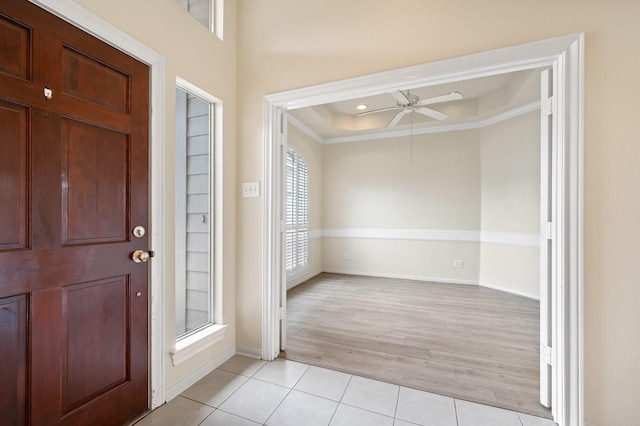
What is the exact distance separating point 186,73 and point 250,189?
0.94 m

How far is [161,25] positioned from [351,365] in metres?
2.78

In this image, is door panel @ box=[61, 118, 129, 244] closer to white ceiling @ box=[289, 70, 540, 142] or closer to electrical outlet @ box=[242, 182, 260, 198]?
electrical outlet @ box=[242, 182, 260, 198]

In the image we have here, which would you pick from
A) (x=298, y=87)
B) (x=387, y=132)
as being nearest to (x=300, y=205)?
(x=387, y=132)

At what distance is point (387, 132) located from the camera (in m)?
Result: 5.05

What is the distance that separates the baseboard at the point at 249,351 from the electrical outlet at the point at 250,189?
1.31 metres

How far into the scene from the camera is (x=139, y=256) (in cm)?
156

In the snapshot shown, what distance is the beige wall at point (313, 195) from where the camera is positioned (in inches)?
188

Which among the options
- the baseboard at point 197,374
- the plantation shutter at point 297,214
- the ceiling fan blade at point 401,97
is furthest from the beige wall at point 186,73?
the plantation shutter at point 297,214

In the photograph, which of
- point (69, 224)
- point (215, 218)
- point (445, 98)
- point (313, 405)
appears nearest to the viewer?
point (69, 224)

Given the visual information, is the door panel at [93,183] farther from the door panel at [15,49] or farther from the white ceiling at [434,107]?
the white ceiling at [434,107]

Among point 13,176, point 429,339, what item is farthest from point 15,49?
point 429,339

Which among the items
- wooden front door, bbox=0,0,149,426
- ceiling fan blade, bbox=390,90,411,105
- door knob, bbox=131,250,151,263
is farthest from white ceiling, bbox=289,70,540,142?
door knob, bbox=131,250,151,263

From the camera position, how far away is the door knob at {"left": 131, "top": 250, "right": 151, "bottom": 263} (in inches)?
60.8

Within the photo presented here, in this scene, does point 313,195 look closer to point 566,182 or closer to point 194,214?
point 194,214
